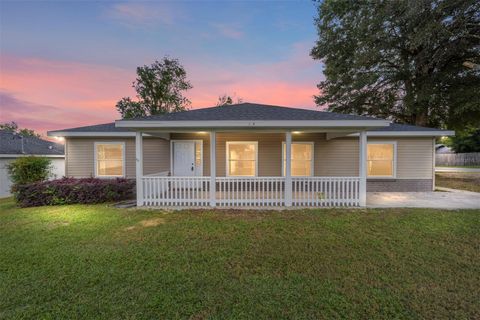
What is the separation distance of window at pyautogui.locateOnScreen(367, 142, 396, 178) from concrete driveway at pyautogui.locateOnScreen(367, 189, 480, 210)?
1.26m

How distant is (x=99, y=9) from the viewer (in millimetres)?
9977

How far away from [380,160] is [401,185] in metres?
1.36

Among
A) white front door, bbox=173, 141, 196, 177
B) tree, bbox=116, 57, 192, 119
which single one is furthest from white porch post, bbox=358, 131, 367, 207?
tree, bbox=116, 57, 192, 119

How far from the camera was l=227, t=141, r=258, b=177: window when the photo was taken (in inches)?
354

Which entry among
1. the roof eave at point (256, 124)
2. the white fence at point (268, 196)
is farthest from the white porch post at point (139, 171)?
the roof eave at point (256, 124)

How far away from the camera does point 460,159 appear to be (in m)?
28.4

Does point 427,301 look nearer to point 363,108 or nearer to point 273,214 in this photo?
point 273,214

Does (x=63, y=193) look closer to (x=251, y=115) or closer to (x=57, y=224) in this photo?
(x=57, y=224)

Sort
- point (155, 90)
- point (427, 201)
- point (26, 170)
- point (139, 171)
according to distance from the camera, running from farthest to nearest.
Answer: point (155, 90) → point (26, 170) → point (427, 201) → point (139, 171)

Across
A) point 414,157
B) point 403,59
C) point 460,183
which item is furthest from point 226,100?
point 460,183

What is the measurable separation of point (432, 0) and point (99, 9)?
17128 mm

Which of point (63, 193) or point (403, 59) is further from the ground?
point (403, 59)

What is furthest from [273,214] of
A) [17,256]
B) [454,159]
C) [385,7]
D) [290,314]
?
[454,159]

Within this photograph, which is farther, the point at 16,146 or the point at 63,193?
the point at 16,146
